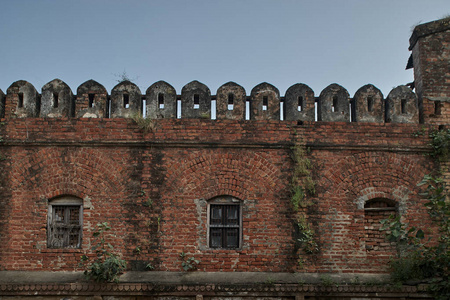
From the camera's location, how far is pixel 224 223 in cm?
941

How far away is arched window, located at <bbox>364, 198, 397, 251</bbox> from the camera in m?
9.37

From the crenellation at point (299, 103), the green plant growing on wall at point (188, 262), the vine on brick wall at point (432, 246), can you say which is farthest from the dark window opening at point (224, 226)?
the vine on brick wall at point (432, 246)

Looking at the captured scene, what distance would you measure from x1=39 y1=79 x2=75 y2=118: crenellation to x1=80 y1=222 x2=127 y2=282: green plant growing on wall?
2678 millimetres

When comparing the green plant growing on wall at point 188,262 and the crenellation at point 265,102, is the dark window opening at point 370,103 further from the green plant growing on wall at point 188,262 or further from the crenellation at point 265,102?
the green plant growing on wall at point 188,262

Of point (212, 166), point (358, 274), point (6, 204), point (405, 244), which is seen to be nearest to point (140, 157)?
point (212, 166)

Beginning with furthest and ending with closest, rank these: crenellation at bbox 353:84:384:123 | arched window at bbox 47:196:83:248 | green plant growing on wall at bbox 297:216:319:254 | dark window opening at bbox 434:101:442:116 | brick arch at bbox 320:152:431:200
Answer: dark window opening at bbox 434:101:442:116 → crenellation at bbox 353:84:384:123 → brick arch at bbox 320:152:431:200 → arched window at bbox 47:196:83:248 → green plant growing on wall at bbox 297:216:319:254

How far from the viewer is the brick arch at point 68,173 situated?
941 cm

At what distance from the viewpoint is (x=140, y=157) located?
955 centimetres

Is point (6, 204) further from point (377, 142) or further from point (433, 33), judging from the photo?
point (433, 33)

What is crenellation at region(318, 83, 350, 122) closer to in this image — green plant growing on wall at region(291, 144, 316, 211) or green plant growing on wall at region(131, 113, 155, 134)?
green plant growing on wall at region(291, 144, 316, 211)

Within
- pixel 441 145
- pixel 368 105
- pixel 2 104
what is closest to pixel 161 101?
pixel 2 104

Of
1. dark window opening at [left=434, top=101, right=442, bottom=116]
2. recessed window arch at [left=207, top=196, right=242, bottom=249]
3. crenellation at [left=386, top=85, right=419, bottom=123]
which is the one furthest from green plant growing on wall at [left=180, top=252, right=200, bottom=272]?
dark window opening at [left=434, top=101, right=442, bottom=116]

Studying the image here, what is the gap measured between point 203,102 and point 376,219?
4.52 metres

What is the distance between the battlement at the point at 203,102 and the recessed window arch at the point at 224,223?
1891mm
